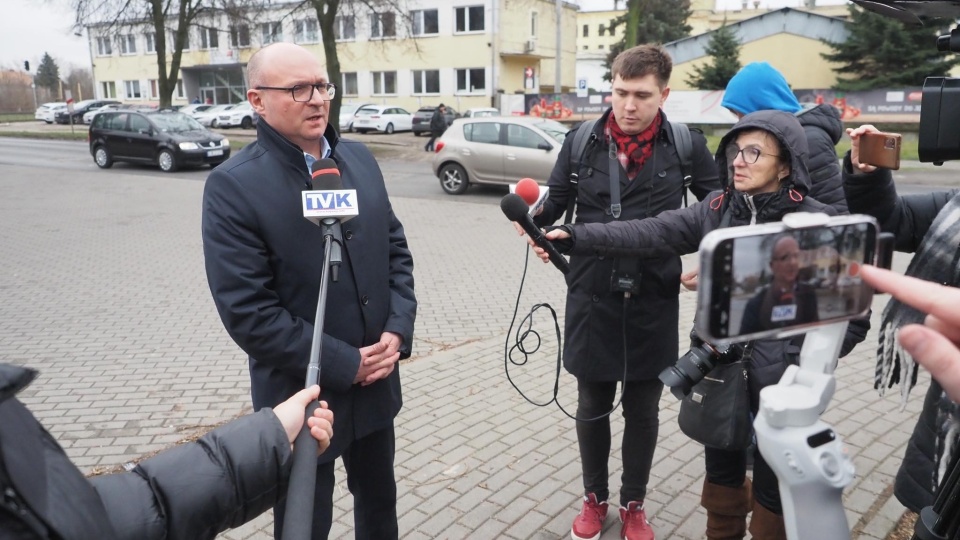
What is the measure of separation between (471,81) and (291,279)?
43940 millimetres

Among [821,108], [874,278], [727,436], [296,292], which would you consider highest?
[821,108]

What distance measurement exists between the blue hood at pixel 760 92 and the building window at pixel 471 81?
137ft

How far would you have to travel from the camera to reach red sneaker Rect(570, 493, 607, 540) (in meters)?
3.34

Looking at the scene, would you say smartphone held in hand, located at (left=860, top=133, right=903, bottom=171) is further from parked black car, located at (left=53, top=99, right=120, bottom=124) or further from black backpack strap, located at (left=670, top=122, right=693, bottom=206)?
parked black car, located at (left=53, top=99, right=120, bottom=124)

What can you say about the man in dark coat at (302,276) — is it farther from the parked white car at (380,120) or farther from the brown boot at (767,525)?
the parked white car at (380,120)

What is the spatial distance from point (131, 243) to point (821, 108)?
9.67 metres

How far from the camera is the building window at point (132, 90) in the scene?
60922mm

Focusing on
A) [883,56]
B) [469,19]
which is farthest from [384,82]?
[883,56]

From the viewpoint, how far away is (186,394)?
510cm

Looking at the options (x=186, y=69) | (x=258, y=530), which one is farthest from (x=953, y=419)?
(x=186, y=69)

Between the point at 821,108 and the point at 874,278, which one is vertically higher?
the point at 821,108

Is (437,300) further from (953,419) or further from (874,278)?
(874,278)

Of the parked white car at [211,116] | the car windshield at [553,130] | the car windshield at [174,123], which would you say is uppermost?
the parked white car at [211,116]

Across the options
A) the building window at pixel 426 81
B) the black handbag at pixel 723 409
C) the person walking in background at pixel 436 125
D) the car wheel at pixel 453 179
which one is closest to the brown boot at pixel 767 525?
the black handbag at pixel 723 409
